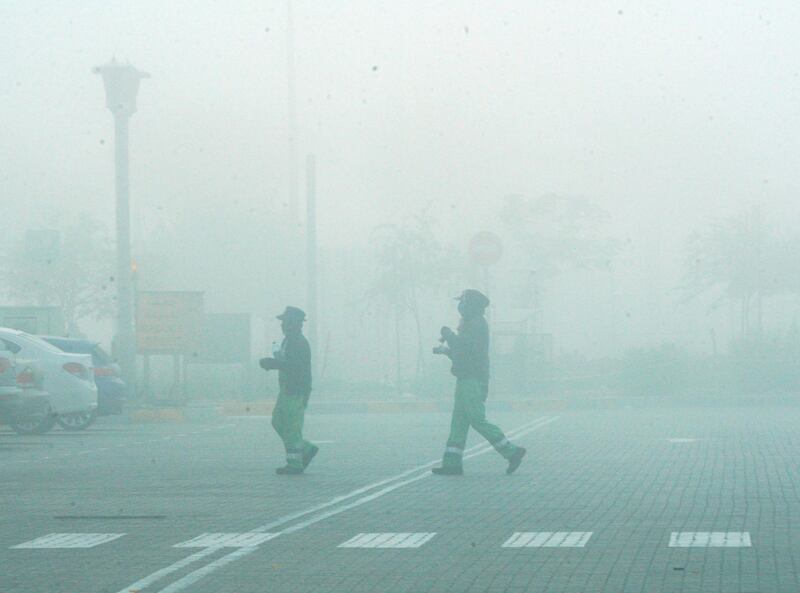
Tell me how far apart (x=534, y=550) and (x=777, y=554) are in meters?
1.46

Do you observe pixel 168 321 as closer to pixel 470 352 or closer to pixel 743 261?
pixel 470 352

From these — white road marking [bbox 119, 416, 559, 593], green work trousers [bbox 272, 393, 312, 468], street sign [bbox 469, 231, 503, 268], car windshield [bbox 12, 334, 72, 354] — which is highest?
Answer: street sign [bbox 469, 231, 503, 268]

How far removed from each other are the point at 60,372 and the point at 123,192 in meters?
7.83

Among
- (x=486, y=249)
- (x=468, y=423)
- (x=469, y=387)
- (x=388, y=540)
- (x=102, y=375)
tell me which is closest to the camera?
(x=388, y=540)

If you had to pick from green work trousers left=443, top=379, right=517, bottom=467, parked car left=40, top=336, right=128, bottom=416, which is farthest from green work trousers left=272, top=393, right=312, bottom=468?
parked car left=40, top=336, right=128, bottom=416

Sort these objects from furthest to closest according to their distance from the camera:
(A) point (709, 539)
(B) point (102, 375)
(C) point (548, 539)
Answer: (B) point (102, 375) < (C) point (548, 539) < (A) point (709, 539)

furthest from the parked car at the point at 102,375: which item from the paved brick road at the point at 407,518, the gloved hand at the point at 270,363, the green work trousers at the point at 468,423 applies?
the green work trousers at the point at 468,423

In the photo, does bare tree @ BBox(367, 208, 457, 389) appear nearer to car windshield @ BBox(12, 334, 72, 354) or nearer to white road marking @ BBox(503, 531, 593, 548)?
car windshield @ BBox(12, 334, 72, 354)

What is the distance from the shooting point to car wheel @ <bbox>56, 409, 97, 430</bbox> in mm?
25703

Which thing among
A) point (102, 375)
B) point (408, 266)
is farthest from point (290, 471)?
point (408, 266)

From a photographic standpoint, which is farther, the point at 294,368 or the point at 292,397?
the point at 294,368

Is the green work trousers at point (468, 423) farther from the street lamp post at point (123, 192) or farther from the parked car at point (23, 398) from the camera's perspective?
the street lamp post at point (123, 192)

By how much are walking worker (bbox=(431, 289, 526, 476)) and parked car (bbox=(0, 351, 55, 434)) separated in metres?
7.16

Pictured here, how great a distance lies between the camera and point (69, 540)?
10703 mm
